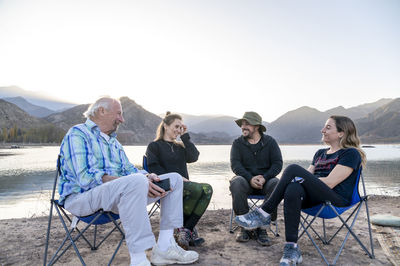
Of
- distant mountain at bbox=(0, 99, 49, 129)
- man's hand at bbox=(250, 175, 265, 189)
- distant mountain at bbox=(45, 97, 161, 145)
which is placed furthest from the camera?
distant mountain at bbox=(45, 97, 161, 145)

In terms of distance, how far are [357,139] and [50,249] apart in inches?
144

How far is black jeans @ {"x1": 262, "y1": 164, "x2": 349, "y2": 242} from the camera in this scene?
262 centimetres

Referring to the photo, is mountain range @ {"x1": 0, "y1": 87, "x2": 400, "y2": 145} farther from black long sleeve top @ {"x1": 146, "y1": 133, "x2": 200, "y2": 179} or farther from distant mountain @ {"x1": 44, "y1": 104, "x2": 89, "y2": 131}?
black long sleeve top @ {"x1": 146, "y1": 133, "x2": 200, "y2": 179}

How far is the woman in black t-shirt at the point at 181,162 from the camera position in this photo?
3.12 metres

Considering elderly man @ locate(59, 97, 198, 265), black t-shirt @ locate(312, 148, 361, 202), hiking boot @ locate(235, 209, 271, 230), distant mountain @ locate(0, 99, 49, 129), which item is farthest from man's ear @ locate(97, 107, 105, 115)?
distant mountain @ locate(0, 99, 49, 129)

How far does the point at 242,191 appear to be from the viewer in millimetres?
3426

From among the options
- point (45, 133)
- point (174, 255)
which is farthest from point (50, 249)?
point (45, 133)

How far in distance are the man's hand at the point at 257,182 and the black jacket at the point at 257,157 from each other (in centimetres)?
25

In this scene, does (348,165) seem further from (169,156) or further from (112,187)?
(112,187)

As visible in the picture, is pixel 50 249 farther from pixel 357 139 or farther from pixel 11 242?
pixel 357 139

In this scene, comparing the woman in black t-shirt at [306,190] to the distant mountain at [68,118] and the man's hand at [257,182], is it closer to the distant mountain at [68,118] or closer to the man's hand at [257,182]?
the man's hand at [257,182]

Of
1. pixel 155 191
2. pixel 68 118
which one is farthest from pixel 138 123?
pixel 155 191

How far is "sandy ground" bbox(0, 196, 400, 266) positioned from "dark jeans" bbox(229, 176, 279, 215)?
0.40 meters

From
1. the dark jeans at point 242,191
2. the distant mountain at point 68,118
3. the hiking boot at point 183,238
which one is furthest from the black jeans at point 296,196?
the distant mountain at point 68,118
